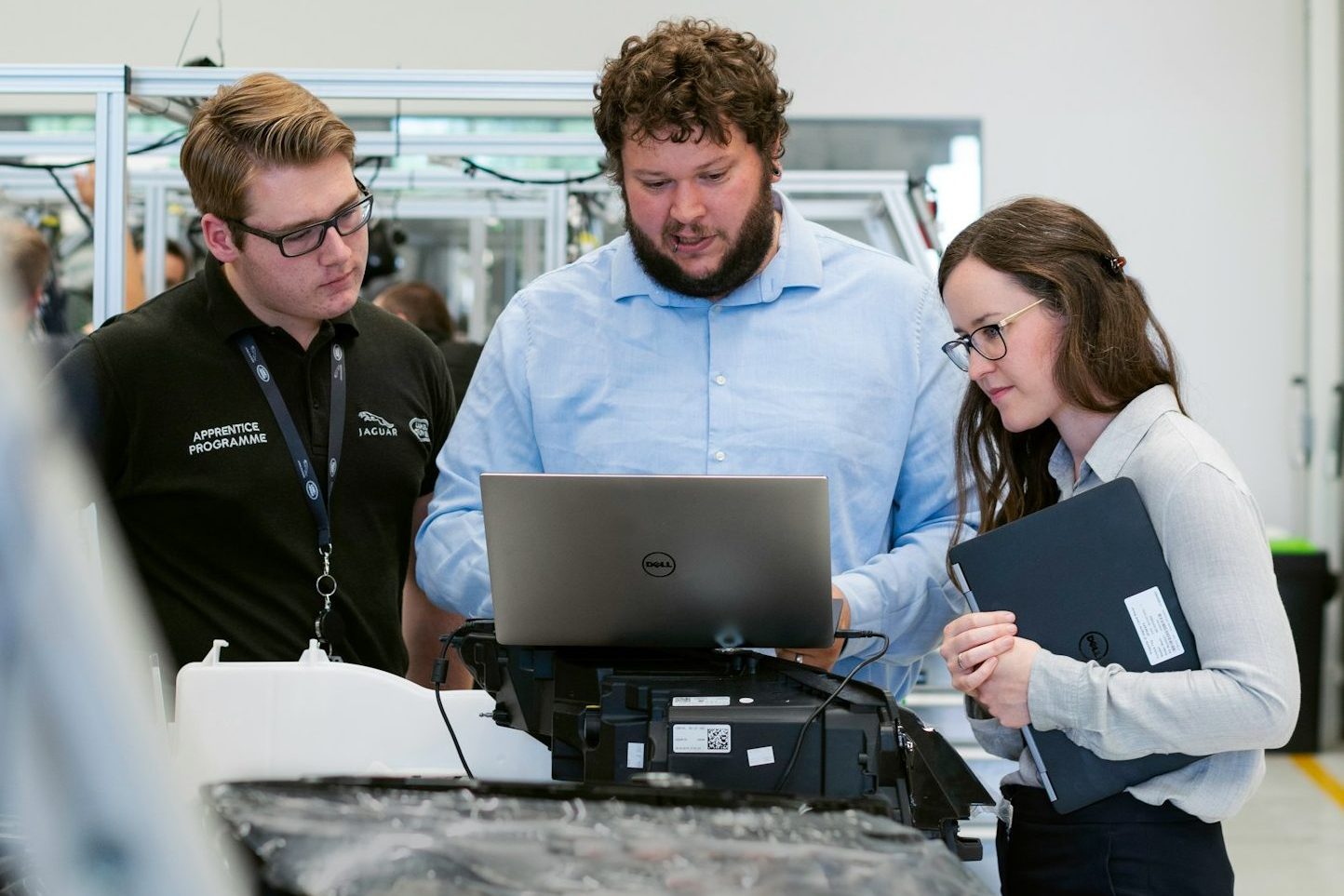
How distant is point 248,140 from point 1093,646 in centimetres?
136

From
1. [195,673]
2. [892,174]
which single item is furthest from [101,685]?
[892,174]

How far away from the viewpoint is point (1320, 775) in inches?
226

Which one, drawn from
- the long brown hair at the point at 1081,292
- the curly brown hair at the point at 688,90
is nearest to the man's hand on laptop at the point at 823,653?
the long brown hair at the point at 1081,292

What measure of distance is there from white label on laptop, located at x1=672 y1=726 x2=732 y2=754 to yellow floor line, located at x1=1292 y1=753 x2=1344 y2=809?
4755mm

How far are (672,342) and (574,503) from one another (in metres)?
0.62

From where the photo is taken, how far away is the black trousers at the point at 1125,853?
1424 mm

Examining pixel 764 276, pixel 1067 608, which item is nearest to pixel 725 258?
pixel 764 276


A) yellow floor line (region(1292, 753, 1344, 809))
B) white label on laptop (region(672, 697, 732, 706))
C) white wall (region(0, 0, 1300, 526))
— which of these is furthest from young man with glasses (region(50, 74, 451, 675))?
white wall (region(0, 0, 1300, 526))

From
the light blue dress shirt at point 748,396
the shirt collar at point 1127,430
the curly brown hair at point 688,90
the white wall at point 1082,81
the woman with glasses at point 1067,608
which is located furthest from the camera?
the white wall at point 1082,81

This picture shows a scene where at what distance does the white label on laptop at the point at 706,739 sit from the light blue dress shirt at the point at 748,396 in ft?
2.05

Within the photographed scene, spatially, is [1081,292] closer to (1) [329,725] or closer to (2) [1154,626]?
(2) [1154,626]

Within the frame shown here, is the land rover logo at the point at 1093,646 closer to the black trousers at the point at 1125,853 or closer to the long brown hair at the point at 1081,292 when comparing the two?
the black trousers at the point at 1125,853

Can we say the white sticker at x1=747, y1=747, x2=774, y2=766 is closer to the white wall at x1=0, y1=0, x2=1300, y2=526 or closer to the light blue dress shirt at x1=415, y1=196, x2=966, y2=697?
the light blue dress shirt at x1=415, y1=196, x2=966, y2=697

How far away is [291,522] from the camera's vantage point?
206cm
